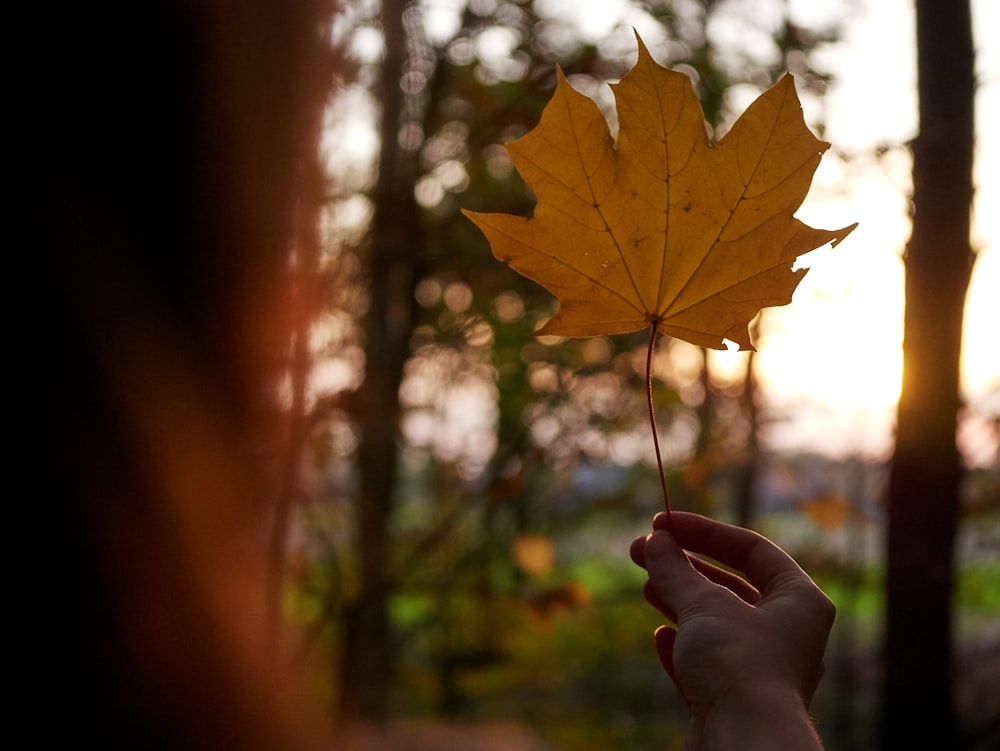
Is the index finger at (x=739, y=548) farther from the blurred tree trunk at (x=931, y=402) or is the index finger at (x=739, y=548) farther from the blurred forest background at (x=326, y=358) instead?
the blurred tree trunk at (x=931, y=402)

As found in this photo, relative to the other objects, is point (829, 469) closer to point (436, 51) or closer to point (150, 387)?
point (436, 51)

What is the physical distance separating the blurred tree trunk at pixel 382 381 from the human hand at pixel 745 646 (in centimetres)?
235

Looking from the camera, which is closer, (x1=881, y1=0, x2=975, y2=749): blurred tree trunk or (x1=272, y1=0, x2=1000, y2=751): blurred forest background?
(x1=881, y1=0, x2=975, y2=749): blurred tree trunk

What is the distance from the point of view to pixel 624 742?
697 centimetres

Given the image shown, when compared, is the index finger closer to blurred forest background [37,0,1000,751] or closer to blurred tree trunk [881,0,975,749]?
blurred forest background [37,0,1000,751]

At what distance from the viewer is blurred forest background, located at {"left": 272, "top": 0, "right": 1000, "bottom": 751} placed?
287cm

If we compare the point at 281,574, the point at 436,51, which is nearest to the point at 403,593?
the point at 281,574

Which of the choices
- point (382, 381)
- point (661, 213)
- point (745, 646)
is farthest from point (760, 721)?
point (382, 381)

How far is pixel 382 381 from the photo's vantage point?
142 inches

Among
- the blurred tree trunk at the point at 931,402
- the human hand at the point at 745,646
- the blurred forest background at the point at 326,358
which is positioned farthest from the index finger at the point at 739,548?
the blurred tree trunk at the point at 931,402

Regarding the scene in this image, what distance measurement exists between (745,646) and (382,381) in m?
2.93

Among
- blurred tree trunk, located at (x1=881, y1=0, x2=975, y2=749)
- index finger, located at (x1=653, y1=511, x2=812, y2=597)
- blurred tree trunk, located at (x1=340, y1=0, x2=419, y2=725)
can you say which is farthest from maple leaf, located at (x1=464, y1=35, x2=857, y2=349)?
blurred tree trunk, located at (x1=340, y1=0, x2=419, y2=725)

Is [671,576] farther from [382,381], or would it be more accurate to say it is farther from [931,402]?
[382,381]

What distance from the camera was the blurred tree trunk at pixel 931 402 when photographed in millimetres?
1740
